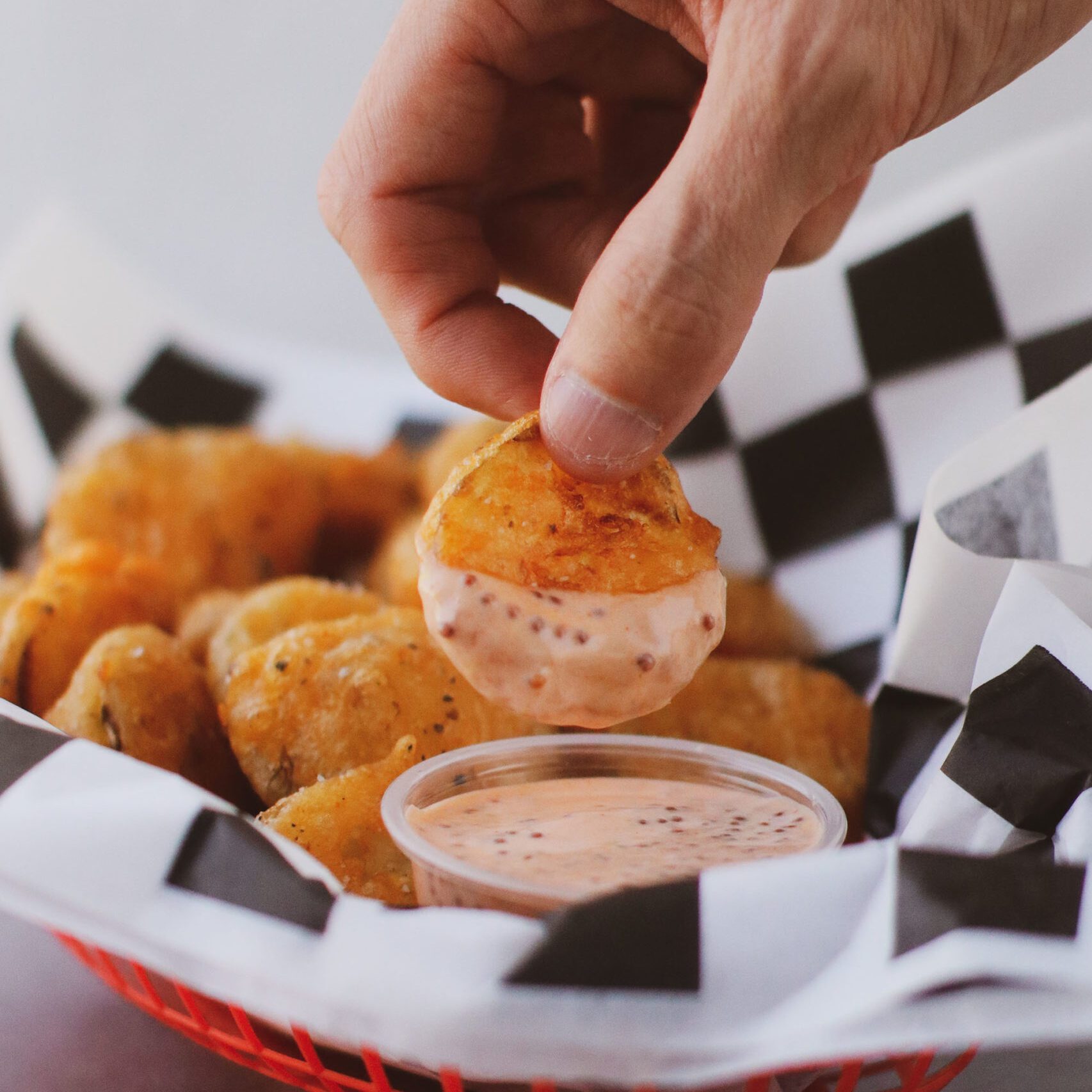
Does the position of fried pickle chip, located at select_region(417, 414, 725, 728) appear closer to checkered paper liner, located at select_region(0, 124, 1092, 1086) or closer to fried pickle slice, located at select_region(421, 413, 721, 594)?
fried pickle slice, located at select_region(421, 413, 721, 594)

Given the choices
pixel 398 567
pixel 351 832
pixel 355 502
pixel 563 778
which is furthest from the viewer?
pixel 355 502

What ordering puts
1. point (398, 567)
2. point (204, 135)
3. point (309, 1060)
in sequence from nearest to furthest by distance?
1. point (309, 1060)
2. point (398, 567)
3. point (204, 135)

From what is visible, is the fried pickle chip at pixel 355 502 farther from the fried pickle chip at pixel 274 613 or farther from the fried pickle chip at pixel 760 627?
the fried pickle chip at pixel 760 627

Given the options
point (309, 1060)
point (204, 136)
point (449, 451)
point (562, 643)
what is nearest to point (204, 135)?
point (204, 136)

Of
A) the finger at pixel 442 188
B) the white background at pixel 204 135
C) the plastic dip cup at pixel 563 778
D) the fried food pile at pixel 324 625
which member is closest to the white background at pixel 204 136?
the white background at pixel 204 135

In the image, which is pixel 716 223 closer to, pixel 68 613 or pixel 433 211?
pixel 433 211

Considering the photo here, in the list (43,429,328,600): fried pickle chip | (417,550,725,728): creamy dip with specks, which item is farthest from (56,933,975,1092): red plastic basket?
(43,429,328,600): fried pickle chip
